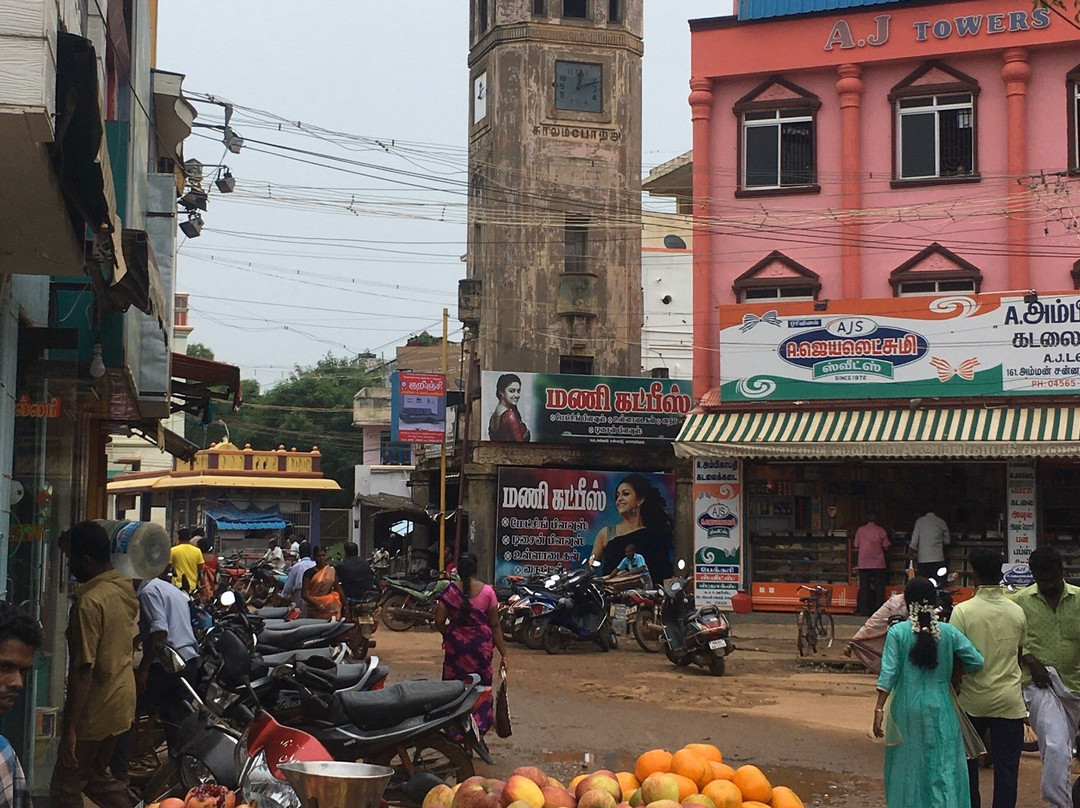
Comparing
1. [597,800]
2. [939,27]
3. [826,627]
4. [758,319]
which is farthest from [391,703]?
[939,27]

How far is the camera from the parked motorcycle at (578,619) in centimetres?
1923

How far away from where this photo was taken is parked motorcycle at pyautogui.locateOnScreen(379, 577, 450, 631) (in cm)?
2220

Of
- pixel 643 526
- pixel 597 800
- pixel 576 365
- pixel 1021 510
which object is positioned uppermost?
pixel 576 365

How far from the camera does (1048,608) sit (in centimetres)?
777

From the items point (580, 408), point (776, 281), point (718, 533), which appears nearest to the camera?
point (718, 533)

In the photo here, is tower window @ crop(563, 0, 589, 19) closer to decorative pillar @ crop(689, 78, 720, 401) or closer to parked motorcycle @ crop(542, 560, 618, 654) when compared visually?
decorative pillar @ crop(689, 78, 720, 401)

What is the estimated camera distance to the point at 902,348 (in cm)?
2158

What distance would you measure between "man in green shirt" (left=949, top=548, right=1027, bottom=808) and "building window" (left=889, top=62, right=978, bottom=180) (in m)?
17.0

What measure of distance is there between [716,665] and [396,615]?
288 inches

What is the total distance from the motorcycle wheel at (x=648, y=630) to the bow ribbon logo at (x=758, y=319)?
5762 mm

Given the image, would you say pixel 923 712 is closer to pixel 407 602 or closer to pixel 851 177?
pixel 407 602

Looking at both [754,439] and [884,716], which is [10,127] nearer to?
[884,716]

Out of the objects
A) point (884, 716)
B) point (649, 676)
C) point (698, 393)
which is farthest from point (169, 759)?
point (698, 393)

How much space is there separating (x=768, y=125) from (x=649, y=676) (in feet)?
39.0
